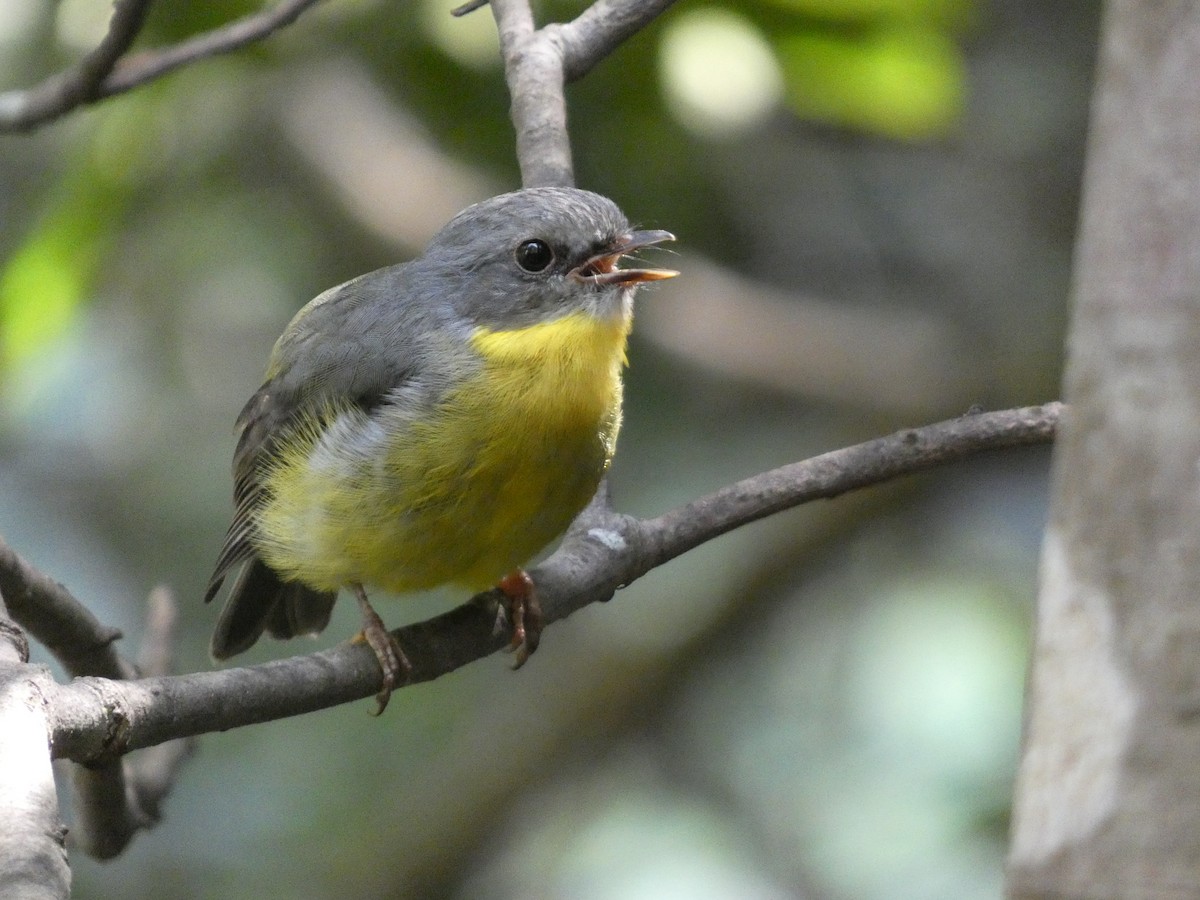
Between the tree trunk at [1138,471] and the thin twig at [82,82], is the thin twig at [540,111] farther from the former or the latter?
the tree trunk at [1138,471]

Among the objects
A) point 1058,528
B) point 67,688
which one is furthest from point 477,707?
point 1058,528

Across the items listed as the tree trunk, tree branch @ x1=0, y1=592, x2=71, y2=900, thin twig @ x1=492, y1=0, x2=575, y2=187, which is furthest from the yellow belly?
the tree trunk

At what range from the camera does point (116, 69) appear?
13.1 ft

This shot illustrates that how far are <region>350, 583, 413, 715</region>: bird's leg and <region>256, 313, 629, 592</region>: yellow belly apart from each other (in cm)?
20

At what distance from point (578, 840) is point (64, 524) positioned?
8.38 feet

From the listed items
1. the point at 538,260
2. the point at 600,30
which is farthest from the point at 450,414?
the point at 600,30

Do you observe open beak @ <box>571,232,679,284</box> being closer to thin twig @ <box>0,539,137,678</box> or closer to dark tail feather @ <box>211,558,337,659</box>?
dark tail feather @ <box>211,558,337,659</box>

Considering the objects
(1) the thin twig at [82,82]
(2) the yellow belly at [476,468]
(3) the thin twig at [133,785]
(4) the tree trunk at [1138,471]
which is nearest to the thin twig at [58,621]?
(3) the thin twig at [133,785]

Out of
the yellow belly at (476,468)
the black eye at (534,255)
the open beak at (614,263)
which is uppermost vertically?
the black eye at (534,255)

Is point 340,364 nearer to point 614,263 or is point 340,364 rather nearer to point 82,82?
point 614,263

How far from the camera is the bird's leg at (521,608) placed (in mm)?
3649

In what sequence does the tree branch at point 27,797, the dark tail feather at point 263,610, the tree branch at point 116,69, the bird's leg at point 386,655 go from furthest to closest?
the dark tail feather at point 263,610 → the tree branch at point 116,69 → the bird's leg at point 386,655 → the tree branch at point 27,797

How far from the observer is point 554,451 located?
3.55 m

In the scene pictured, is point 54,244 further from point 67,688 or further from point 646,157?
point 67,688
